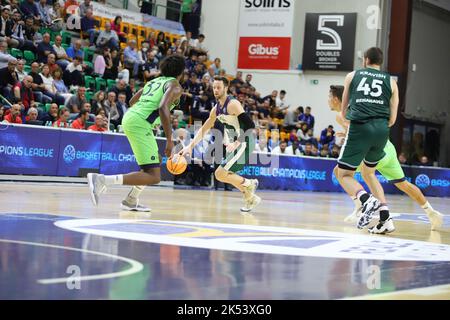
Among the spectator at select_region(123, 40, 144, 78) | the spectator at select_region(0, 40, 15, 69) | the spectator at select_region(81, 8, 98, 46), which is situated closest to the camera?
the spectator at select_region(0, 40, 15, 69)

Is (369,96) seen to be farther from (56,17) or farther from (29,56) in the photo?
(56,17)

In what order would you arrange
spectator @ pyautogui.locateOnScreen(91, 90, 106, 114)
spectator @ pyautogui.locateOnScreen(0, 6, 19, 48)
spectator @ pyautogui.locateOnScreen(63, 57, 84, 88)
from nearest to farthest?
spectator @ pyautogui.locateOnScreen(0, 6, 19, 48) < spectator @ pyautogui.locateOnScreen(91, 90, 106, 114) < spectator @ pyautogui.locateOnScreen(63, 57, 84, 88)

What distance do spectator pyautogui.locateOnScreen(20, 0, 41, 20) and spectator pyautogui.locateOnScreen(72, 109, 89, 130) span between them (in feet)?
11.8

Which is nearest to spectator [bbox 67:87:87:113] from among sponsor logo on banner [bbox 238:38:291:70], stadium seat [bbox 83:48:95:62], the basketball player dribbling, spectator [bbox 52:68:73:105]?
spectator [bbox 52:68:73:105]

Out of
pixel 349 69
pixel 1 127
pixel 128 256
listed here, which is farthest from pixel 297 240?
pixel 349 69

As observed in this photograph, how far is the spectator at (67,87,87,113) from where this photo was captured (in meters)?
18.3

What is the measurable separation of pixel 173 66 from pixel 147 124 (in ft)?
2.61

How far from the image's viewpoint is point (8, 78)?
56.6ft

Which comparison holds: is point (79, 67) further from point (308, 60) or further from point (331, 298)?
point (331, 298)

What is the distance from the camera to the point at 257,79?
1238 inches

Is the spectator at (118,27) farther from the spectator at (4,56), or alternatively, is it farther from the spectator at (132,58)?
the spectator at (4,56)

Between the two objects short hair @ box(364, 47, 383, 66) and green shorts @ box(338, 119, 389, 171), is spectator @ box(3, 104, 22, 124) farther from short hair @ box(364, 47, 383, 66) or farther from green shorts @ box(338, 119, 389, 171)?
short hair @ box(364, 47, 383, 66)

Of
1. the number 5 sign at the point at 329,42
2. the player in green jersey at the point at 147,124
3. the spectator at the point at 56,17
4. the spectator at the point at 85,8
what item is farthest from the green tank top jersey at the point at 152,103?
the number 5 sign at the point at 329,42

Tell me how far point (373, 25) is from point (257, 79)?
5.07m
